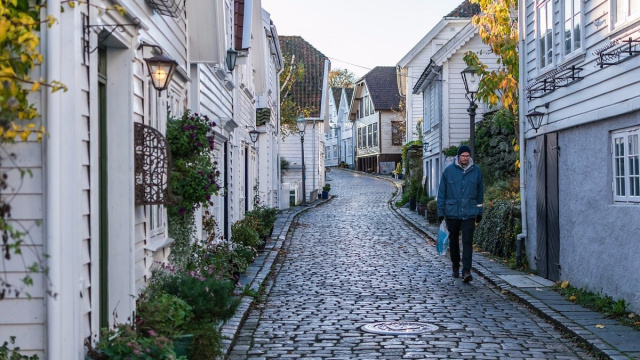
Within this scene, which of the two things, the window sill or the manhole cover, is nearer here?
the window sill

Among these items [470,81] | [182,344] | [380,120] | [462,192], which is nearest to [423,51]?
[470,81]

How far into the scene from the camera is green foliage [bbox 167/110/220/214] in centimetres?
863

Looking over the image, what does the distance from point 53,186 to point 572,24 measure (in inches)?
327

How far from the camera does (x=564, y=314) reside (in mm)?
9164

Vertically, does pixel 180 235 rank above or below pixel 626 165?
below

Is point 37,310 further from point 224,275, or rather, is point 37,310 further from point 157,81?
point 224,275

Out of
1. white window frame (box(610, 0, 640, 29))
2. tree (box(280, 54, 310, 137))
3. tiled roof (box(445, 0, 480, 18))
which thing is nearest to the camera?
white window frame (box(610, 0, 640, 29))

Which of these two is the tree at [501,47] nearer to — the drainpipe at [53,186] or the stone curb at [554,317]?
the stone curb at [554,317]

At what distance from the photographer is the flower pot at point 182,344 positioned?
6.31 metres

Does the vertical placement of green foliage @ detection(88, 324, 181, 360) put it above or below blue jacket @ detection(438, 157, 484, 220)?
below

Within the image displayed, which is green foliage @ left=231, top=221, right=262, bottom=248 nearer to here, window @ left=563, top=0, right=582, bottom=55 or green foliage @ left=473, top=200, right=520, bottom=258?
green foliage @ left=473, top=200, right=520, bottom=258

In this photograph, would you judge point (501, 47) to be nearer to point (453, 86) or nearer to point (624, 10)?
point (624, 10)

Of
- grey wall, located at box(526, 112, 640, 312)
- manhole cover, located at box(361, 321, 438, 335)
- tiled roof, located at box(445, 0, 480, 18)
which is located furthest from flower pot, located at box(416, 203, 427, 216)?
manhole cover, located at box(361, 321, 438, 335)

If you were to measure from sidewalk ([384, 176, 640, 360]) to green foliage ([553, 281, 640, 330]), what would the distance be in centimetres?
10
